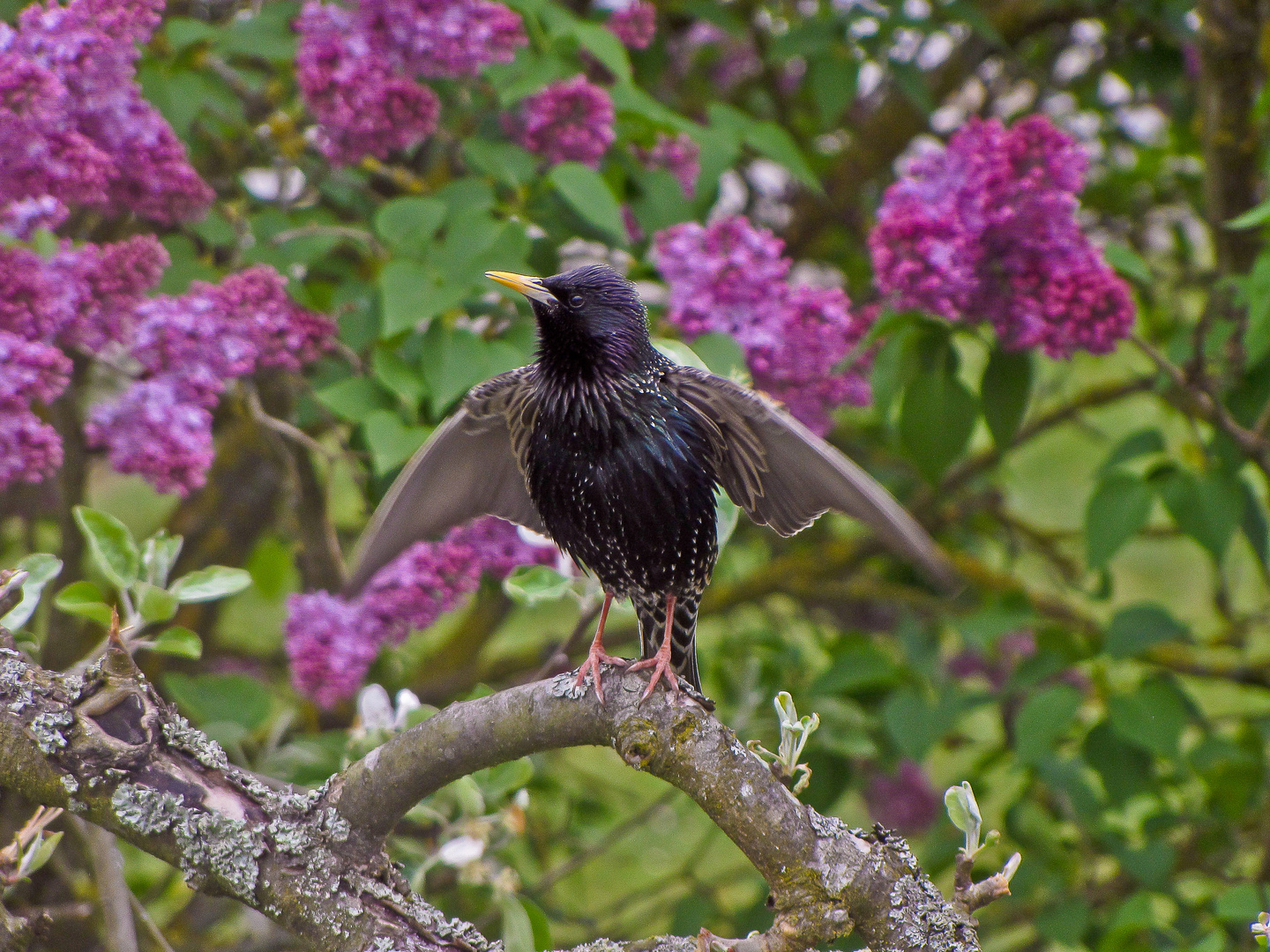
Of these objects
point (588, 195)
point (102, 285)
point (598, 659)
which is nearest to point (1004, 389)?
point (588, 195)

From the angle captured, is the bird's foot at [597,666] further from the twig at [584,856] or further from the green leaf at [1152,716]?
the twig at [584,856]

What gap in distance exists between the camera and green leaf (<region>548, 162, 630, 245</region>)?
2.10m

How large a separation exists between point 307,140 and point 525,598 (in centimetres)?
122

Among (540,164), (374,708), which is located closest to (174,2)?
(540,164)

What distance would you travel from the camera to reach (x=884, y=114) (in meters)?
3.67

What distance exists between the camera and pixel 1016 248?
2336mm

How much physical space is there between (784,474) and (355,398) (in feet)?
2.52

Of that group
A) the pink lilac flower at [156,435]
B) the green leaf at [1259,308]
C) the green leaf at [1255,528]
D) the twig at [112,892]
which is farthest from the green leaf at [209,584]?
the green leaf at [1255,528]

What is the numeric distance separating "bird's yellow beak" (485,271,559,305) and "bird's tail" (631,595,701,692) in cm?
54

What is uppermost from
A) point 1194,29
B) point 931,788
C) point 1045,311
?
point 1194,29

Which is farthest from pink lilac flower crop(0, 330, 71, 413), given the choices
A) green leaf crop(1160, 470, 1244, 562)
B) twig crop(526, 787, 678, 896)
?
green leaf crop(1160, 470, 1244, 562)

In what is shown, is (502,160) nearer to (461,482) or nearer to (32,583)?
(461,482)

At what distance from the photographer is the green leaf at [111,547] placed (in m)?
1.82

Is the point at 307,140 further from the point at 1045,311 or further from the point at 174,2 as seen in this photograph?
the point at 1045,311
